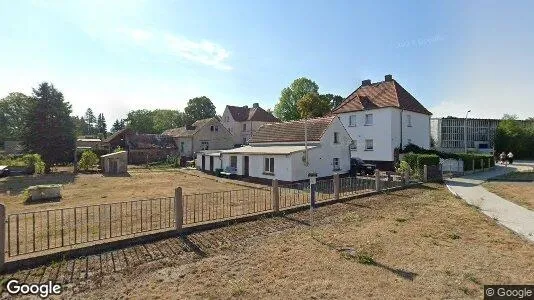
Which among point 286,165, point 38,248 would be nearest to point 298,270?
point 38,248

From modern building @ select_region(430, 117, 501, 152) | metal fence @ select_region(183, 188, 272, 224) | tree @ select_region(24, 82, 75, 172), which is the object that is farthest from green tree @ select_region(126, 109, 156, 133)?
metal fence @ select_region(183, 188, 272, 224)

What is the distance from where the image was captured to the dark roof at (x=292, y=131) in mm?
24614

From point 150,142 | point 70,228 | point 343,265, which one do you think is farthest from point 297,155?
point 150,142

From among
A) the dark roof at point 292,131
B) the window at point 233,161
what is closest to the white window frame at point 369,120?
the dark roof at point 292,131

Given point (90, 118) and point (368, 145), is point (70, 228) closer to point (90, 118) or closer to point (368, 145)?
point (368, 145)

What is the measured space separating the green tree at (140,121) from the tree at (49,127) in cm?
4591

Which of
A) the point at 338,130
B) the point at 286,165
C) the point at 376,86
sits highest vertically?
the point at 376,86

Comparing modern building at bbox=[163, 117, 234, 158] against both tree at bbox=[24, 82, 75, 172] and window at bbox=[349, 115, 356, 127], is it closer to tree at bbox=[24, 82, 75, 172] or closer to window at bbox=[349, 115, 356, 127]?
tree at bbox=[24, 82, 75, 172]

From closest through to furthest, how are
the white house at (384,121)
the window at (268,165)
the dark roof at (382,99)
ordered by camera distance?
the window at (268,165) → the white house at (384,121) → the dark roof at (382,99)

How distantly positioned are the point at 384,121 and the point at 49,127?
39326 mm

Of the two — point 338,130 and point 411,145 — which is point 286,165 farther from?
point 411,145

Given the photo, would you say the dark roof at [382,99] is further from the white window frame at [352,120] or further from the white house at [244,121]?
the white house at [244,121]

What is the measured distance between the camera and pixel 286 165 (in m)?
22.0

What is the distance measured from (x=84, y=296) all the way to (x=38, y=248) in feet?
11.7
